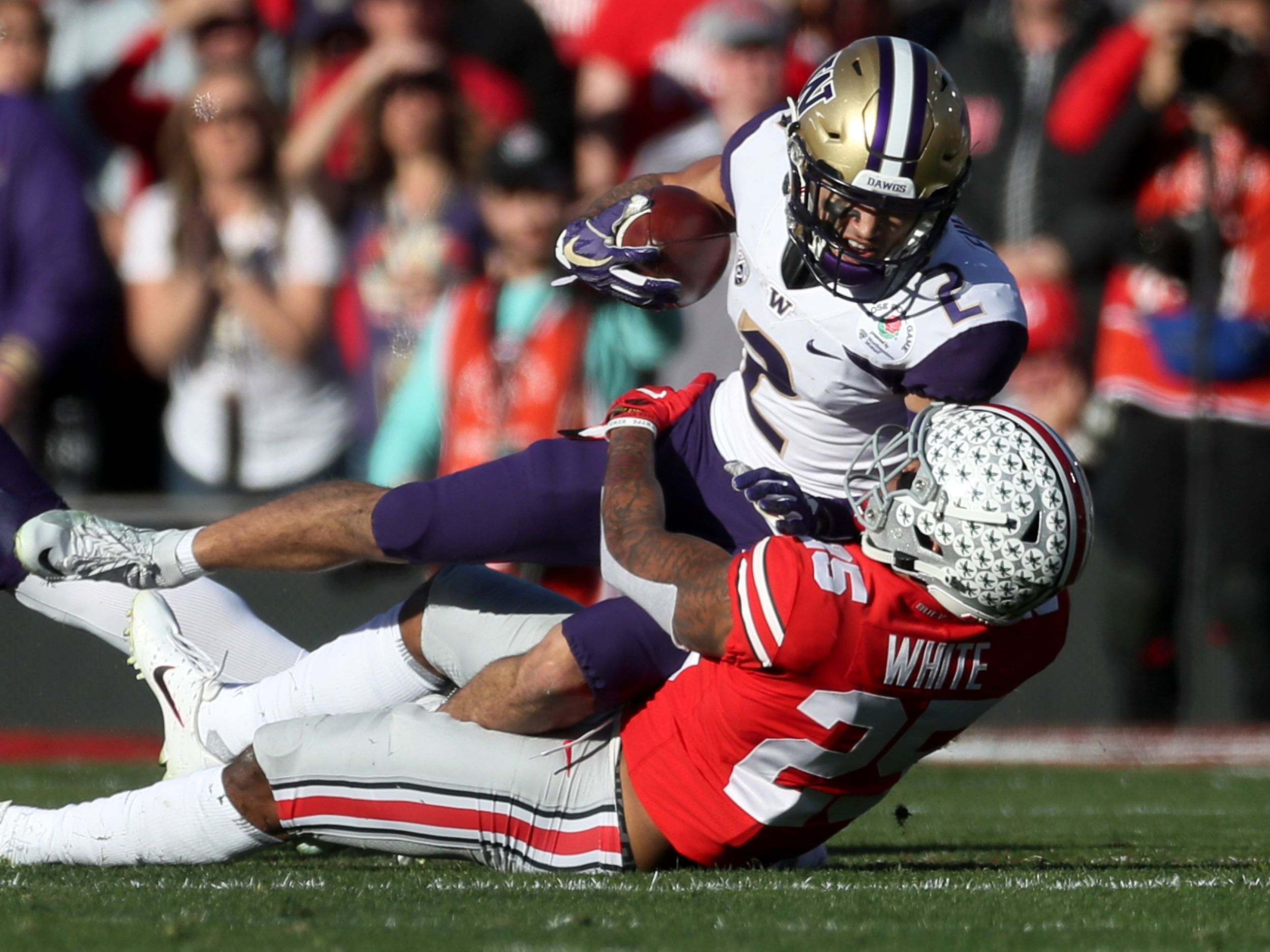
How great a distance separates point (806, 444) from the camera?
488cm

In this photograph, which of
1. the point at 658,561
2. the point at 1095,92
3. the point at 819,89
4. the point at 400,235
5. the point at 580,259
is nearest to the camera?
the point at 658,561

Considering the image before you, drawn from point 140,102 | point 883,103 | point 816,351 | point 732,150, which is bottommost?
point 140,102

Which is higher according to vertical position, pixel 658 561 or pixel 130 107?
pixel 658 561

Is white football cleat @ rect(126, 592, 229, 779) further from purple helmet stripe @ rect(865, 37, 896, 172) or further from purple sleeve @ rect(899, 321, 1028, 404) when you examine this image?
purple helmet stripe @ rect(865, 37, 896, 172)

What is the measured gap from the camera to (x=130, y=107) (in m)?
9.11

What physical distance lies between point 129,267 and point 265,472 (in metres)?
1.13

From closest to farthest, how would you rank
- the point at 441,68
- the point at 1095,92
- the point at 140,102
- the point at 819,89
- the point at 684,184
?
the point at 819,89, the point at 684,184, the point at 441,68, the point at 1095,92, the point at 140,102

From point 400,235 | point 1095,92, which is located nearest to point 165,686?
point 400,235

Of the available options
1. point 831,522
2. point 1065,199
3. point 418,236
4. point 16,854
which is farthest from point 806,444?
point 1065,199

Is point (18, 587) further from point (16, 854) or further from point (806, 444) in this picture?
point (806, 444)

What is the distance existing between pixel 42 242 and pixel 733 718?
541 centimetres

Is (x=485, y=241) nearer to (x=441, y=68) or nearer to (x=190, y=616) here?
(x=441, y=68)

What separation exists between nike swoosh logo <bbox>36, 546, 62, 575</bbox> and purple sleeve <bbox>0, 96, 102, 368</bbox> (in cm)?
363

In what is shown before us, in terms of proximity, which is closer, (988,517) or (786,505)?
(988,517)
